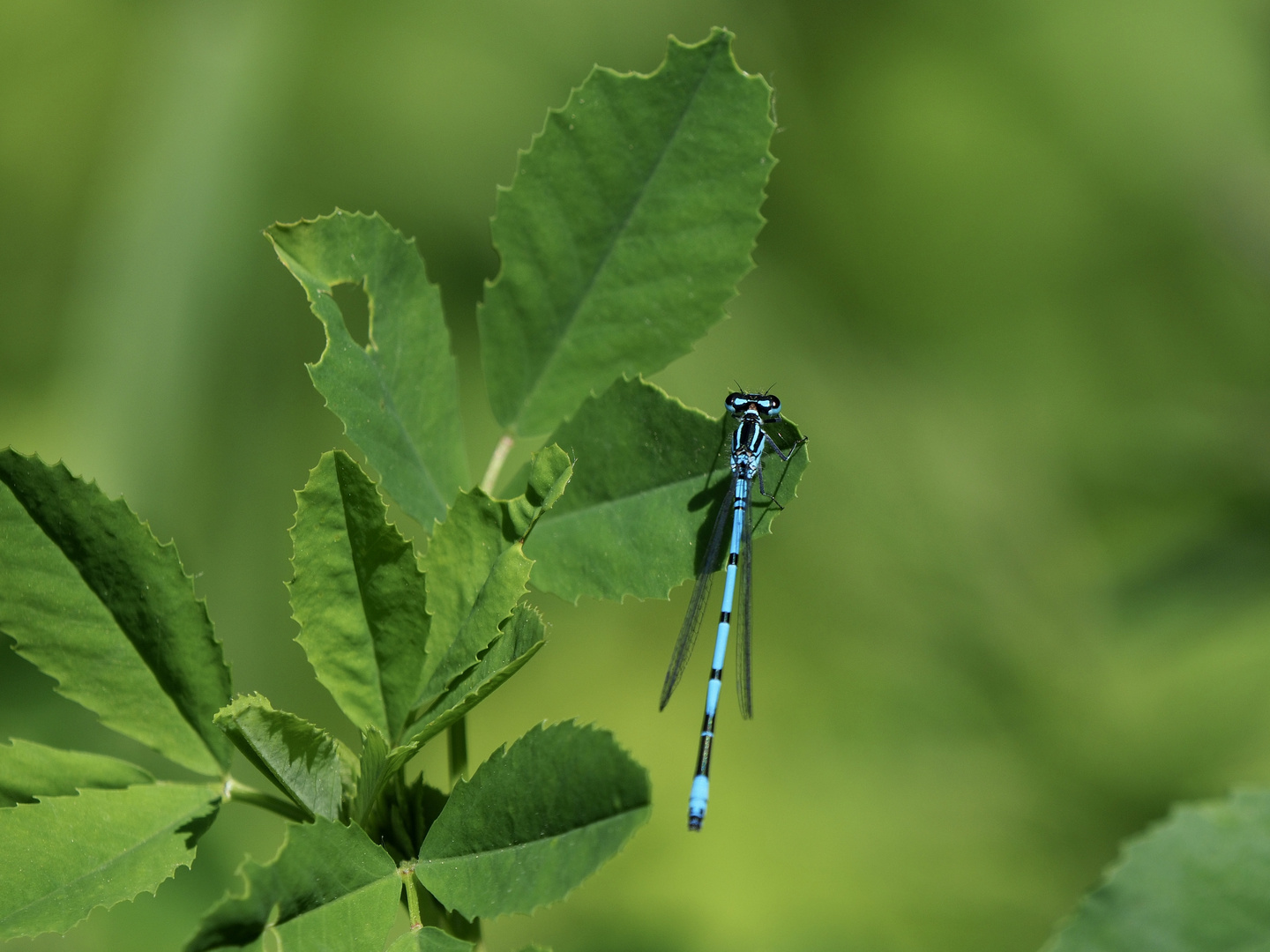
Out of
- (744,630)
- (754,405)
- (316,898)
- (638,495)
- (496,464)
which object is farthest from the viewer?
(744,630)

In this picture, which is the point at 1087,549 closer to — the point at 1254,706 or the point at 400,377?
the point at 1254,706

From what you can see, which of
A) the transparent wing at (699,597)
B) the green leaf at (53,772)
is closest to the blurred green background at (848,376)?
the transparent wing at (699,597)

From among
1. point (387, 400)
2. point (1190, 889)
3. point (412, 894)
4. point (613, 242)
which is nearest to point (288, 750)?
point (412, 894)

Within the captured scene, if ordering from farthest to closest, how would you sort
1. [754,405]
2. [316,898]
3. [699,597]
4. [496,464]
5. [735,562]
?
1. [699,597]
2. [754,405]
3. [735,562]
4. [496,464]
5. [316,898]

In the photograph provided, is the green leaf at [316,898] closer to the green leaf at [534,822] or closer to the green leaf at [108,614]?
the green leaf at [534,822]

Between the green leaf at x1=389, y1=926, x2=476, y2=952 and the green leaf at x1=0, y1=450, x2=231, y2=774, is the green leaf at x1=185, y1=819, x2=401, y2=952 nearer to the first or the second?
→ the green leaf at x1=389, y1=926, x2=476, y2=952

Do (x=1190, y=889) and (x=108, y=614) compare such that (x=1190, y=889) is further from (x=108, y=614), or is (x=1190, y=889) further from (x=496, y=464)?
(x=108, y=614)
